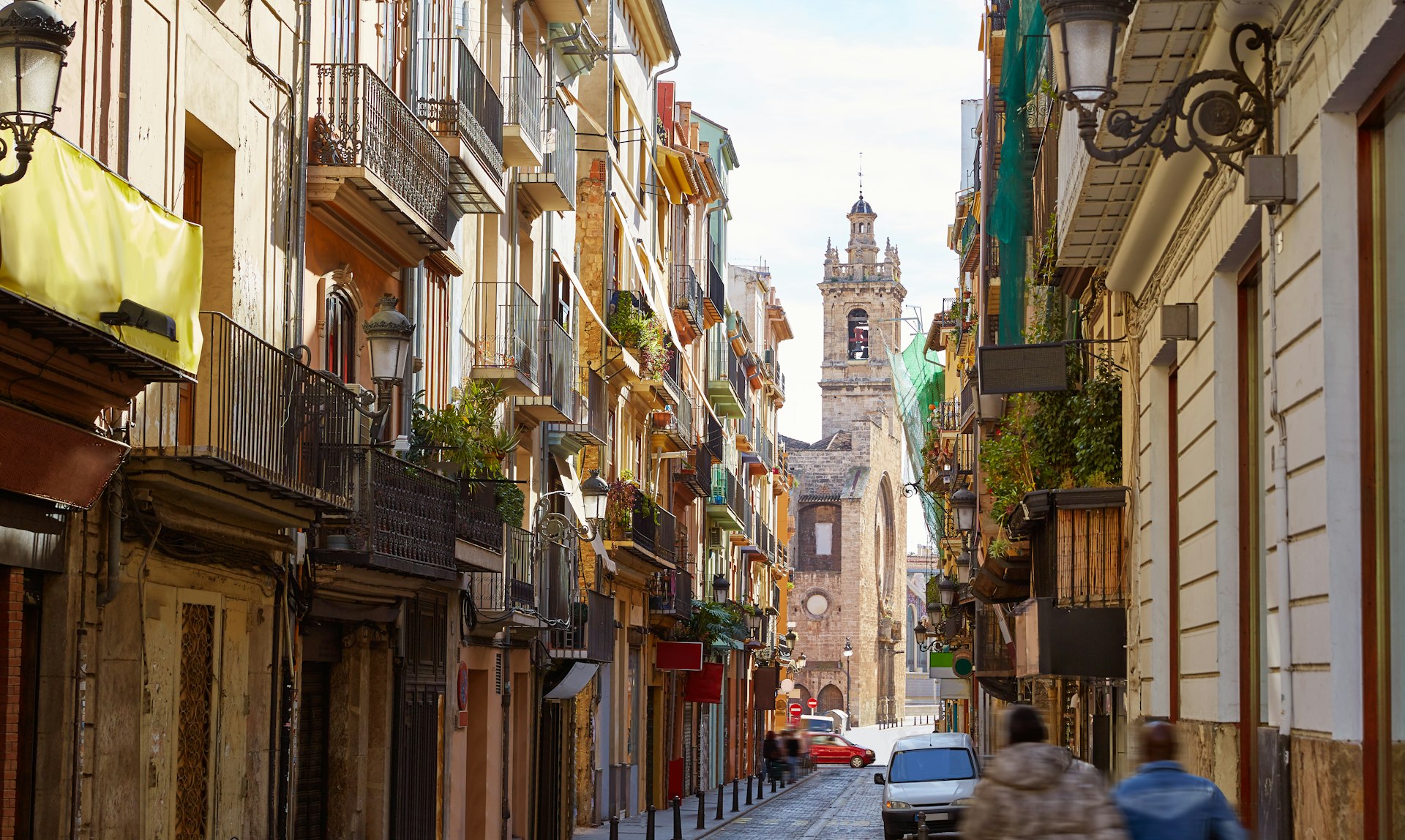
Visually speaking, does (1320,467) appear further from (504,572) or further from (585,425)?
(585,425)

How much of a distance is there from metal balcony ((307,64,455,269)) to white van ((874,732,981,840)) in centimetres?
1140

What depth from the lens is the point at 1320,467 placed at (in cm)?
732

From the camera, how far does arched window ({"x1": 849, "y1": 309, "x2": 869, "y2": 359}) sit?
102562 mm

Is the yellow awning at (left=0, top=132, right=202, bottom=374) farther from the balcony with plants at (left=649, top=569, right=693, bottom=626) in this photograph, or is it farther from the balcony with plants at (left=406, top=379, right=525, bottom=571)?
the balcony with plants at (left=649, top=569, right=693, bottom=626)

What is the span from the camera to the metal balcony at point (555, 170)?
77.0 feet

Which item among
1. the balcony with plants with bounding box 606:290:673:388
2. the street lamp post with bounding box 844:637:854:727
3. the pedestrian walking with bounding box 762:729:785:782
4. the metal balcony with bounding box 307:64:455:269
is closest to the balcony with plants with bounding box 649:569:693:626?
the balcony with plants with bounding box 606:290:673:388

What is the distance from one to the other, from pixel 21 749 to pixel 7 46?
447cm

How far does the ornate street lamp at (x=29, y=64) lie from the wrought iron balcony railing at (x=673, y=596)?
3026 centimetres

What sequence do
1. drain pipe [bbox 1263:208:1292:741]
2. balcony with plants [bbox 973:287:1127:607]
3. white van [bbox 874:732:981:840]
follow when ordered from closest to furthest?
drain pipe [bbox 1263:208:1292:741] → balcony with plants [bbox 973:287:1127:607] → white van [bbox 874:732:981:840]

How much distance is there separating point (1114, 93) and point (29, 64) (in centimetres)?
456

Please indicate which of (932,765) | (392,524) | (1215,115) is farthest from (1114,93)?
(932,765)

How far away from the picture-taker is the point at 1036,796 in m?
7.10

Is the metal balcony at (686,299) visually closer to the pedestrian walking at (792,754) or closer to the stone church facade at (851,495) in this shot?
the pedestrian walking at (792,754)

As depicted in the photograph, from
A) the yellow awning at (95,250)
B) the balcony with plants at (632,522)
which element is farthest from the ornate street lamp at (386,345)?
the balcony with plants at (632,522)
